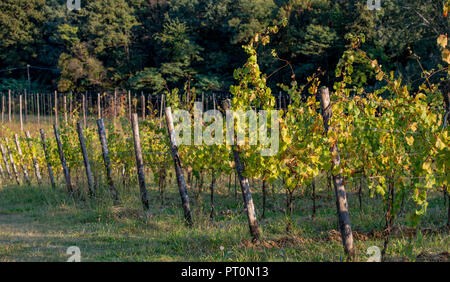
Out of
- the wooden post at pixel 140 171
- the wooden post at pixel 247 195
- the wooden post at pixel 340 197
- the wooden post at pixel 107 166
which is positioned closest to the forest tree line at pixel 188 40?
the wooden post at pixel 107 166

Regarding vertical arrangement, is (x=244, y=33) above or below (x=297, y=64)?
above

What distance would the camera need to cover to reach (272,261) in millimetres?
4133

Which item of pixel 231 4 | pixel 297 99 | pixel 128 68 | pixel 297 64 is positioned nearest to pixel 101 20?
pixel 128 68

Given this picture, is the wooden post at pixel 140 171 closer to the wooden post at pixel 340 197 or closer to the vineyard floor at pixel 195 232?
the vineyard floor at pixel 195 232

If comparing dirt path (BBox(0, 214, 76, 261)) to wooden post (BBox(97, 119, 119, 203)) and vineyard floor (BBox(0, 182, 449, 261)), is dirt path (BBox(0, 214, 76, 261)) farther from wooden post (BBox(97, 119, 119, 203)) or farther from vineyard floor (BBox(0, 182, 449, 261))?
wooden post (BBox(97, 119, 119, 203))

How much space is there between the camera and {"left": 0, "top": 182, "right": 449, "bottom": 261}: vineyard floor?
181 inches

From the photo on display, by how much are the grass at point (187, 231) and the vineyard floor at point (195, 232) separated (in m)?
0.01

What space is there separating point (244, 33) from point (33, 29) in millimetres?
19806

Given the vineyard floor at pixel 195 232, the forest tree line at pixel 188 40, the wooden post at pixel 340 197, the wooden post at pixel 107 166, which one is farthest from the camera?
the forest tree line at pixel 188 40

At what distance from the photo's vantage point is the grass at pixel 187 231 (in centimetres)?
462

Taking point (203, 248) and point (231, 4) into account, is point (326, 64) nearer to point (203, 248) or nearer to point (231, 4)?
point (231, 4)

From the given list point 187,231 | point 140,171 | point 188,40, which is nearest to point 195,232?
point 187,231

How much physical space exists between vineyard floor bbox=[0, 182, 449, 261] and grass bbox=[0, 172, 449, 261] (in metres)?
0.01

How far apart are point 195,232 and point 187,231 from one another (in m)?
0.19
